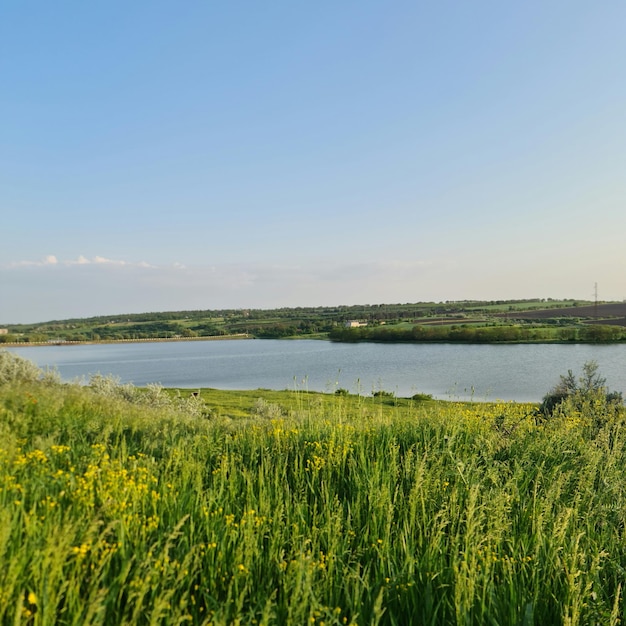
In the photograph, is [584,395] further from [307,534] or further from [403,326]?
[403,326]

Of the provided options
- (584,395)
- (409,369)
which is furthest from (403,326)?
(584,395)

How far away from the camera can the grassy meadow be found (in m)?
2.48

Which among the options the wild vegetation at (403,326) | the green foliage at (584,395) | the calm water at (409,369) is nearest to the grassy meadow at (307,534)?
the green foliage at (584,395)

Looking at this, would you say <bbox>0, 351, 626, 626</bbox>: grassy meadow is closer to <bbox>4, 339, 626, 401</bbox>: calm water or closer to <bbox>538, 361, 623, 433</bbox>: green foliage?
<bbox>538, 361, 623, 433</bbox>: green foliage

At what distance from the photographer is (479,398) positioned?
4212cm

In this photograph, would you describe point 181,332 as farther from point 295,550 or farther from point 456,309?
point 295,550

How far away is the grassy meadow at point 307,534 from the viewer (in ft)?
8.15

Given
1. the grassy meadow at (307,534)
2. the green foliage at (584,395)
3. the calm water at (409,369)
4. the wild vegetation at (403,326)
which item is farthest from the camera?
the wild vegetation at (403,326)

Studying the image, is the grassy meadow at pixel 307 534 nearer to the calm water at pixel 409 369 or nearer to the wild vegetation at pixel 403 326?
the calm water at pixel 409 369

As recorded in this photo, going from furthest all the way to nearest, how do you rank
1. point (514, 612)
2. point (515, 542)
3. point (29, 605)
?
point (515, 542) → point (514, 612) → point (29, 605)

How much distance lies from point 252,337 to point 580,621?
131559mm

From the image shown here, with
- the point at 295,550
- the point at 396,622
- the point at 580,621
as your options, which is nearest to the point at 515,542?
the point at 580,621

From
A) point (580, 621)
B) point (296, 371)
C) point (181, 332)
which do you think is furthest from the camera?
point (181, 332)

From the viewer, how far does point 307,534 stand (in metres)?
3.54
